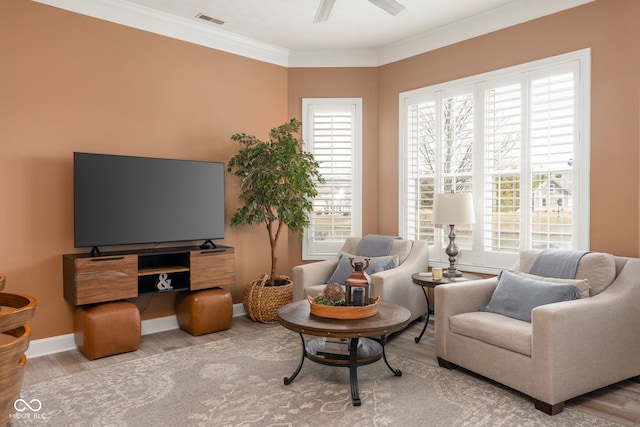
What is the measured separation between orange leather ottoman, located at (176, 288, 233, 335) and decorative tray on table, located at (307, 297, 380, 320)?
5.23 ft

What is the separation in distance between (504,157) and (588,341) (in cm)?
193

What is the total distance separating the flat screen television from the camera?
370 cm

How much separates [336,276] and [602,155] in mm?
2439

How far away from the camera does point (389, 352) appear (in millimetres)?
3736

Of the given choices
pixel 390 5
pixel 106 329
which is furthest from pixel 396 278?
pixel 106 329

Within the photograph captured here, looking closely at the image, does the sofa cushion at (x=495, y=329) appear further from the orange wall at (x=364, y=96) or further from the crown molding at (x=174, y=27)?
the crown molding at (x=174, y=27)

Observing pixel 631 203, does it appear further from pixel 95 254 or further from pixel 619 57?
pixel 95 254

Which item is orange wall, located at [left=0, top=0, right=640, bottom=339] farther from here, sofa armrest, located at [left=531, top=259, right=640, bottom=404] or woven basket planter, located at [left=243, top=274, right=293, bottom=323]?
sofa armrest, located at [left=531, top=259, right=640, bottom=404]

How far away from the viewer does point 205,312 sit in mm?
4266

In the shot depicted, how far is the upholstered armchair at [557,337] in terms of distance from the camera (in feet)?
8.75

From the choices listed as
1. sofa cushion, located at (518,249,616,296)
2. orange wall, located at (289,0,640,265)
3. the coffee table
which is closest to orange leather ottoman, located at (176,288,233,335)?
the coffee table

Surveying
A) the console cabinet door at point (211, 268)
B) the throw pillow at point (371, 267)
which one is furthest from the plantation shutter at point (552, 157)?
the console cabinet door at point (211, 268)

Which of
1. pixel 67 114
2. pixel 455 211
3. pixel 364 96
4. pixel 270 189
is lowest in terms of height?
pixel 455 211

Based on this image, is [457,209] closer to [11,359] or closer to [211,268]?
[211,268]
